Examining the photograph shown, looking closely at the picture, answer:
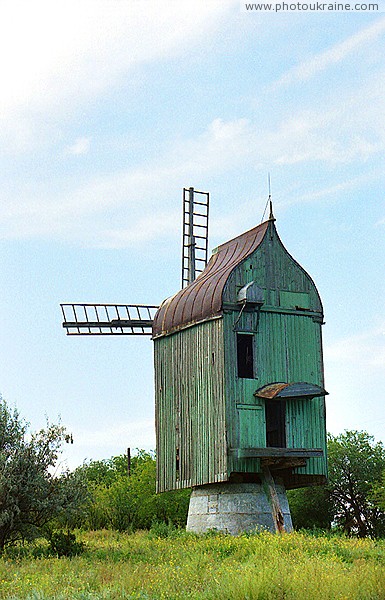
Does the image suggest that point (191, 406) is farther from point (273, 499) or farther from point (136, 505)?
point (136, 505)

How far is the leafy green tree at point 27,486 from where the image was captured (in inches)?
1094

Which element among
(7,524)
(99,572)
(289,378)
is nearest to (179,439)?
(289,378)

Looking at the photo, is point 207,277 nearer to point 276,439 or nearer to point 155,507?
point 276,439

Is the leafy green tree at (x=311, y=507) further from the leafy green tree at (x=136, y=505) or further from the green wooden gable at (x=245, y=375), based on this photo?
the green wooden gable at (x=245, y=375)

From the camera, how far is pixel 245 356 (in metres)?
32.7

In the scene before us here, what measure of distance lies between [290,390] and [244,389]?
58.3 inches

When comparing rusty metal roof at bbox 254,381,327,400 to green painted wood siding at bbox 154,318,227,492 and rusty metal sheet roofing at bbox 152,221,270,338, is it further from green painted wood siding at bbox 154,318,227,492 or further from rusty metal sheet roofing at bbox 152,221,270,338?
rusty metal sheet roofing at bbox 152,221,270,338

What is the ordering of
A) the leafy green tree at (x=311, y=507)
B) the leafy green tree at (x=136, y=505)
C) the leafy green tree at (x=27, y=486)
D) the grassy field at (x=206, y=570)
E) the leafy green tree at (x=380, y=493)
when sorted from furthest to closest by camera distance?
the leafy green tree at (x=311, y=507), the leafy green tree at (x=380, y=493), the leafy green tree at (x=136, y=505), the leafy green tree at (x=27, y=486), the grassy field at (x=206, y=570)

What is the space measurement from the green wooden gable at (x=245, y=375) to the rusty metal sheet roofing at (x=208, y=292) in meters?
0.05

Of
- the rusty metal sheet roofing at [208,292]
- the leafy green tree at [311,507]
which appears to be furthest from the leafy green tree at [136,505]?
the rusty metal sheet roofing at [208,292]

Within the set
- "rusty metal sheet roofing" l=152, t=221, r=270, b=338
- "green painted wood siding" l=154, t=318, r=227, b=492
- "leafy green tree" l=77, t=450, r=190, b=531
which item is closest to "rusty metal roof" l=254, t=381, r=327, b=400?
"green painted wood siding" l=154, t=318, r=227, b=492

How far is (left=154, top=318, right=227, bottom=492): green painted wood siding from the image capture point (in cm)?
3039

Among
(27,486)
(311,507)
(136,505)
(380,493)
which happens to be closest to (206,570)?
(27,486)

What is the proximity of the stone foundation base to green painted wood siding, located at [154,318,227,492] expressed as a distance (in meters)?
0.74
